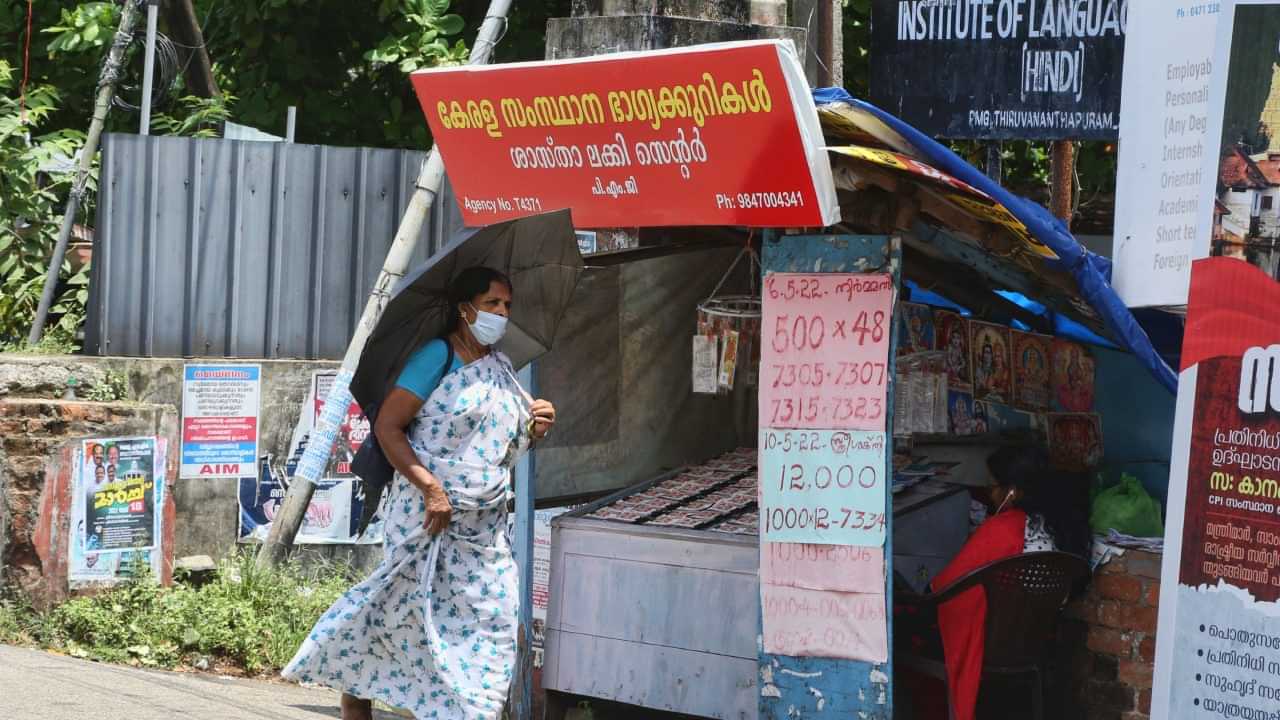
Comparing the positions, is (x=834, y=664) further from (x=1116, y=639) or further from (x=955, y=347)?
(x=955, y=347)

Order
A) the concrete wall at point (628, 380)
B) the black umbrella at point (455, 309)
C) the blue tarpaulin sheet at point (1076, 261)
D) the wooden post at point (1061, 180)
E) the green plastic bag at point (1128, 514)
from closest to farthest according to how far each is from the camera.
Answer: the blue tarpaulin sheet at point (1076, 261)
the black umbrella at point (455, 309)
the green plastic bag at point (1128, 514)
the concrete wall at point (628, 380)
the wooden post at point (1061, 180)

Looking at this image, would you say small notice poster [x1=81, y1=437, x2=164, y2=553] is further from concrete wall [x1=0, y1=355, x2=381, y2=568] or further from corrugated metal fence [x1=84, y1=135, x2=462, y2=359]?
corrugated metal fence [x1=84, y1=135, x2=462, y2=359]

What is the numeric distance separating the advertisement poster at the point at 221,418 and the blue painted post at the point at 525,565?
2.55m

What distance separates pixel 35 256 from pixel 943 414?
19.7 feet

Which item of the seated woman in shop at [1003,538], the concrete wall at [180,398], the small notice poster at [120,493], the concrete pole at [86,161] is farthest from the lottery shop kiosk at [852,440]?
the concrete pole at [86,161]

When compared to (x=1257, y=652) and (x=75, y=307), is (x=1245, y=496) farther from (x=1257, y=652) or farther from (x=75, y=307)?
(x=75, y=307)

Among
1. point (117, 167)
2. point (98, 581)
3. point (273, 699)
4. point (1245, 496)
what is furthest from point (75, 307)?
point (1245, 496)

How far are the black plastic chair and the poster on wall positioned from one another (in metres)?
1.08

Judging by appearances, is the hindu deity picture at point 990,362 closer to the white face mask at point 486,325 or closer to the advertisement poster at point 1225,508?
the white face mask at point 486,325

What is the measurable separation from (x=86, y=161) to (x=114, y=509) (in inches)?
92.9

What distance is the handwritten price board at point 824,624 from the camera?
5414 mm

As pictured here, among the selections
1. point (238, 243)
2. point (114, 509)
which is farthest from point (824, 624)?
point (238, 243)

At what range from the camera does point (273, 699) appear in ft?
23.0

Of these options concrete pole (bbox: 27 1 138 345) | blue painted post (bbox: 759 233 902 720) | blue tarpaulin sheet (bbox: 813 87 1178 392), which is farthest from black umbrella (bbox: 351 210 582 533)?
concrete pole (bbox: 27 1 138 345)
